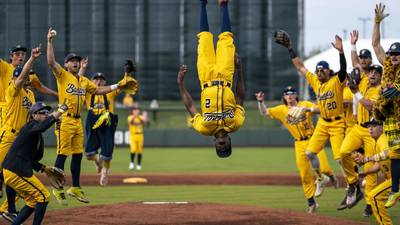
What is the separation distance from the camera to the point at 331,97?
1327 centimetres

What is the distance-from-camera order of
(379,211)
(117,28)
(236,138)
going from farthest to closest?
(236,138), (117,28), (379,211)

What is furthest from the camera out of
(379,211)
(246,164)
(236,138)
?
(236,138)

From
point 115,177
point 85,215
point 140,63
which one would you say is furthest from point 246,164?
point 85,215

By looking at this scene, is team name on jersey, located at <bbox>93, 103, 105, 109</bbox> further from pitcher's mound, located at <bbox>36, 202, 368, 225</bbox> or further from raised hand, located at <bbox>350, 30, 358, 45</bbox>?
raised hand, located at <bbox>350, 30, 358, 45</bbox>

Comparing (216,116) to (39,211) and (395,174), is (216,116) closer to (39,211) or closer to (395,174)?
(395,174)

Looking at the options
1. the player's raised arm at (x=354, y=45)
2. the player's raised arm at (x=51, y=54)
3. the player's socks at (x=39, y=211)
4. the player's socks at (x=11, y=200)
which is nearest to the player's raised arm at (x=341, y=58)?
the player's raised arm at (x=354, y=45)

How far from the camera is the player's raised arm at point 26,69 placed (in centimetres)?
1084

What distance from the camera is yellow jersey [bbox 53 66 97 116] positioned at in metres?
12.8

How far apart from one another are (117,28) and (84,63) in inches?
772

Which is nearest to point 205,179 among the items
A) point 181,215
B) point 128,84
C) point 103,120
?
point 103,120

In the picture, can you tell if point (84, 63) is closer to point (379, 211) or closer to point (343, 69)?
point (343, 69)

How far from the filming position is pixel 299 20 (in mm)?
33344

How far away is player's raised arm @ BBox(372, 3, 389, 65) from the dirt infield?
8.21 m

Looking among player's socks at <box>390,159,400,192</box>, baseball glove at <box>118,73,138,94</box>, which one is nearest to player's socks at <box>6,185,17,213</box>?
baseball glove at <box>118,73,138,94</box>
